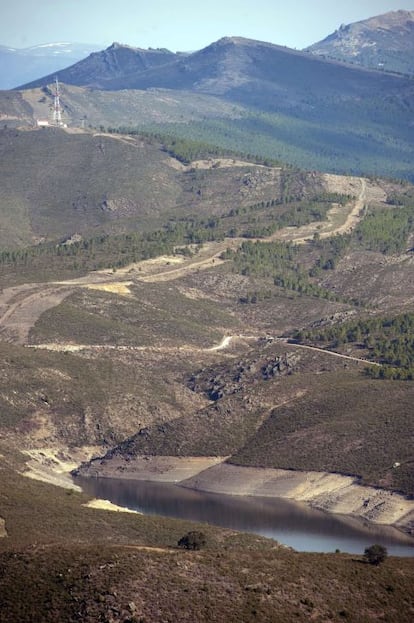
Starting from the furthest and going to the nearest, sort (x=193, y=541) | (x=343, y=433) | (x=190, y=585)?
(x=343, y=433), (x=193, y=541), (x=190, y=585)

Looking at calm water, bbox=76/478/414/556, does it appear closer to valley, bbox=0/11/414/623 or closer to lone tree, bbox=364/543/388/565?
valley, bbox=0/11/414/623

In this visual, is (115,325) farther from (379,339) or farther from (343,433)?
(343,433)

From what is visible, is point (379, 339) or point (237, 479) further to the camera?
point (379, 339)

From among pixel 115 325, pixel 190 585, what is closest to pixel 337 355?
pixel 115 325

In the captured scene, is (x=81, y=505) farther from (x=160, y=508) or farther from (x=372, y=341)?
(x=372, y=341)

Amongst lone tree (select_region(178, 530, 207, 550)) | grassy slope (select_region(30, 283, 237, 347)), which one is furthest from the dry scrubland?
lone tree (select_region(178, 530, 207, 550))

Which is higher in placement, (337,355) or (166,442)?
(337,355)

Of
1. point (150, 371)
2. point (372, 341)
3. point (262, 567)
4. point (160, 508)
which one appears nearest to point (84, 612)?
point (262, 567)
